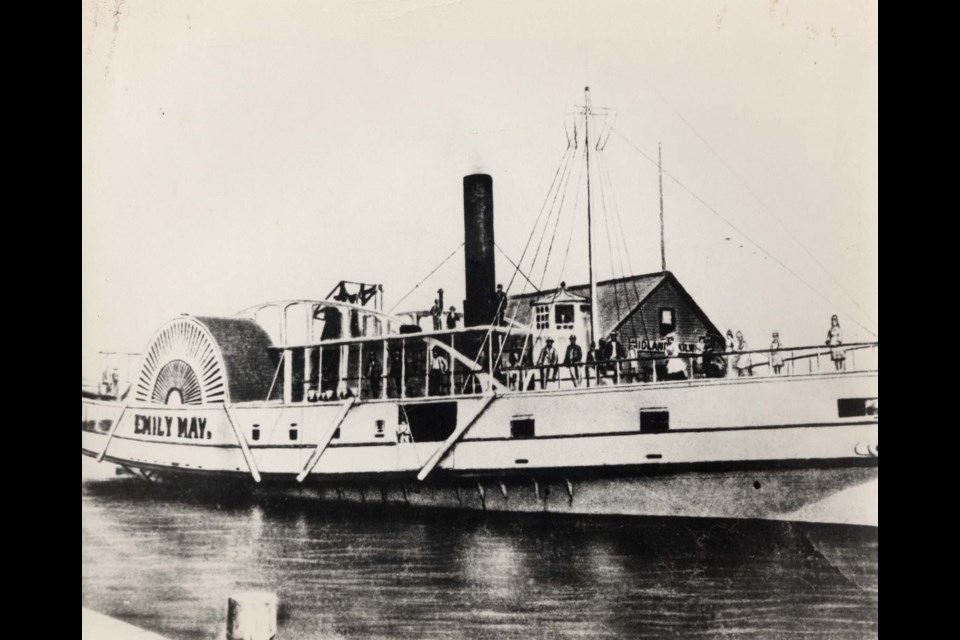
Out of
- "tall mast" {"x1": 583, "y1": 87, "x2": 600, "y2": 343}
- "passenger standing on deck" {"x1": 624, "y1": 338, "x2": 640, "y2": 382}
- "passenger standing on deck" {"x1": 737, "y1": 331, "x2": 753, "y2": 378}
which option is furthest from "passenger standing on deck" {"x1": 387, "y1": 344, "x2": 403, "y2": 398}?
"passenger standing on deck" {"x1": 737, "y1": 331, "x2": 753, "y2": 378}

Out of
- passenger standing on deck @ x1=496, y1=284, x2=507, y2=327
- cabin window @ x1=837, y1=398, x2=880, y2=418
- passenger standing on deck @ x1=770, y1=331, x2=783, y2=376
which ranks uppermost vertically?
passenger standing on deck @ x1=496, y1=284, x2=507, y2=327

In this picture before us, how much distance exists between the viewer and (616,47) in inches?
211

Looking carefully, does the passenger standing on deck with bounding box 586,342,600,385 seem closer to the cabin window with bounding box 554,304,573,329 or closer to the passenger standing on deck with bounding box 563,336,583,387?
the passenger standing on deck with bounding box 563,336,583,387

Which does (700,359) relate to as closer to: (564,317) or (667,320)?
(667,320)

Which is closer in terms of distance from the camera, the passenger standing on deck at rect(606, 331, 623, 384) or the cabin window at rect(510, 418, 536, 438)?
the passenger standing on deck at rect(606, 331, 623, 384)

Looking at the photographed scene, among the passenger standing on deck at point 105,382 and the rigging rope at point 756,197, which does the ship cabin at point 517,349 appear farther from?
the passenger standing on deck at point 105,382

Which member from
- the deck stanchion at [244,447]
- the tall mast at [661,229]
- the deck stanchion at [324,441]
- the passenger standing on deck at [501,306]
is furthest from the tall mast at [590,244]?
the deck stanchion at [244,447]

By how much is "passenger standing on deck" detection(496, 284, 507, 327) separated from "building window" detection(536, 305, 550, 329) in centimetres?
24

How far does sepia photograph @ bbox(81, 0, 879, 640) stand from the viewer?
5.24m

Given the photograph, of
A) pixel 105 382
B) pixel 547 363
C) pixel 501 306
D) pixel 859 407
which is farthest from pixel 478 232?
pixel 105 382

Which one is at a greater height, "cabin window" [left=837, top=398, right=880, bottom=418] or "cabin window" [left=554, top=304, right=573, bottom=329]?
"cabin window" [left=554, top=304, right=573, bottom=329]

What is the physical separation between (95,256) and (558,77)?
3773mm

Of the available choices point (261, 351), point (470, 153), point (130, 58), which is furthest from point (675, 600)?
point (130, 58)
